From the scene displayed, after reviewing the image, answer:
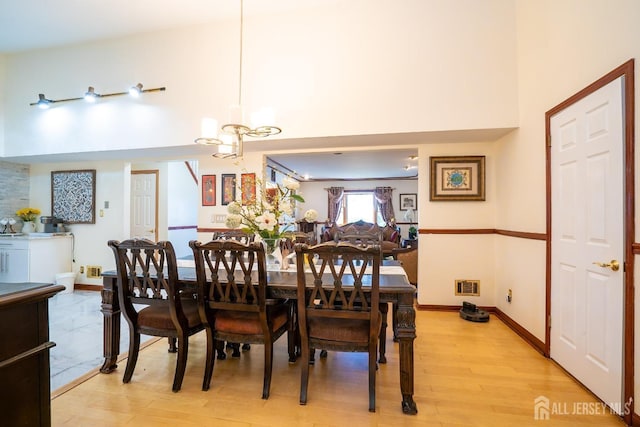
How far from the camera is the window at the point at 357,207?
1004cm

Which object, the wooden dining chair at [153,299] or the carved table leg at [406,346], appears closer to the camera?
the carved table leg at [406,346]

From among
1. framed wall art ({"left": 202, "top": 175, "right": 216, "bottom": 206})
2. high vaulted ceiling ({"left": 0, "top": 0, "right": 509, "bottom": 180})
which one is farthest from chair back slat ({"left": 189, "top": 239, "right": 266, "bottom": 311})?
framed wall art ({"left": 202, "top": 175, "right": 216, "bottom": 206})

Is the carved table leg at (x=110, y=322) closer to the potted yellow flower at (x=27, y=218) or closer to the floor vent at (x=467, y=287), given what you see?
the floor vent at (x=467, y=287)

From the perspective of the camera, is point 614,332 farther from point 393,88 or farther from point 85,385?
point 85,385

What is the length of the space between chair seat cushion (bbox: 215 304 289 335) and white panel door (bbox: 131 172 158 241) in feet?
13.9

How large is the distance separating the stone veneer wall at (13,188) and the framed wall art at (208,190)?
300cm

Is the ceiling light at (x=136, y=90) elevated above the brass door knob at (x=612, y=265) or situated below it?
above

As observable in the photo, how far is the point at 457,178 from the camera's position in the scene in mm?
3514

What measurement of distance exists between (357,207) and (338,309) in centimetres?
853

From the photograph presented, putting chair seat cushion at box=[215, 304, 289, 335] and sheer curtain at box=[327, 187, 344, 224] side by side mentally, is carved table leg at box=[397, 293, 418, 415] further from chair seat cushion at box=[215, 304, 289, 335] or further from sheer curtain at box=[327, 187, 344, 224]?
sheer curtain at box=[327, 187, 344, 224]

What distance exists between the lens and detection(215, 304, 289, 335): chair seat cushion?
191 centimetres

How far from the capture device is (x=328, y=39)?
3.18 m

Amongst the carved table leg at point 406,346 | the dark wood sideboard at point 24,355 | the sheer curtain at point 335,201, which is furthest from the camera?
the sheer curtain at point 335,201
